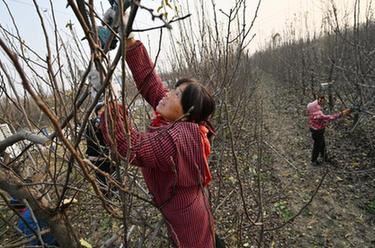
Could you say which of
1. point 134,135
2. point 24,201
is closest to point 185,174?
point 134,135

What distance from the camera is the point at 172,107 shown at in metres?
1.23

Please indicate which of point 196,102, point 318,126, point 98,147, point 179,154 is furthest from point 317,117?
point 98,147

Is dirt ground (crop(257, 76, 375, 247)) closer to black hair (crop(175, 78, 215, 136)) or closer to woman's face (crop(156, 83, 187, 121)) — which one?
Answer: black hair (crop(175, 78, 215, 136))

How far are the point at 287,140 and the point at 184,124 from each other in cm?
643

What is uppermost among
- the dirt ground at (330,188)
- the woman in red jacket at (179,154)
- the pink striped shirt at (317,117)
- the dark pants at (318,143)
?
the woman in red jacket at (179,154)

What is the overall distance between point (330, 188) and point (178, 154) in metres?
4.34

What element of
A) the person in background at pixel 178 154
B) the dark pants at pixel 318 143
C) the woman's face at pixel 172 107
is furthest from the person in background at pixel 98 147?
the dark pants at pixel 318 143

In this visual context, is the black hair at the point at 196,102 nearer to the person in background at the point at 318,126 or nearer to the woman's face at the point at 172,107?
the woman's face at the point at 172,107

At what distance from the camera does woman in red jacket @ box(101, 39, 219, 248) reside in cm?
100

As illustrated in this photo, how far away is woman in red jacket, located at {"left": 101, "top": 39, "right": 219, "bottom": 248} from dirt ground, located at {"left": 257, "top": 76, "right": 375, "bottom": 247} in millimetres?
646

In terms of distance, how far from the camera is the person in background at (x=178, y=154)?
100 cm

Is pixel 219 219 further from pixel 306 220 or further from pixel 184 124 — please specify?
pixel 184 124

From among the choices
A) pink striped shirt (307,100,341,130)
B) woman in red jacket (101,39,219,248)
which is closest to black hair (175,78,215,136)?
woman in red jacket (101,39,219,248)

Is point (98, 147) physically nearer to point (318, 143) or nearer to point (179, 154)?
point (179, 154)
